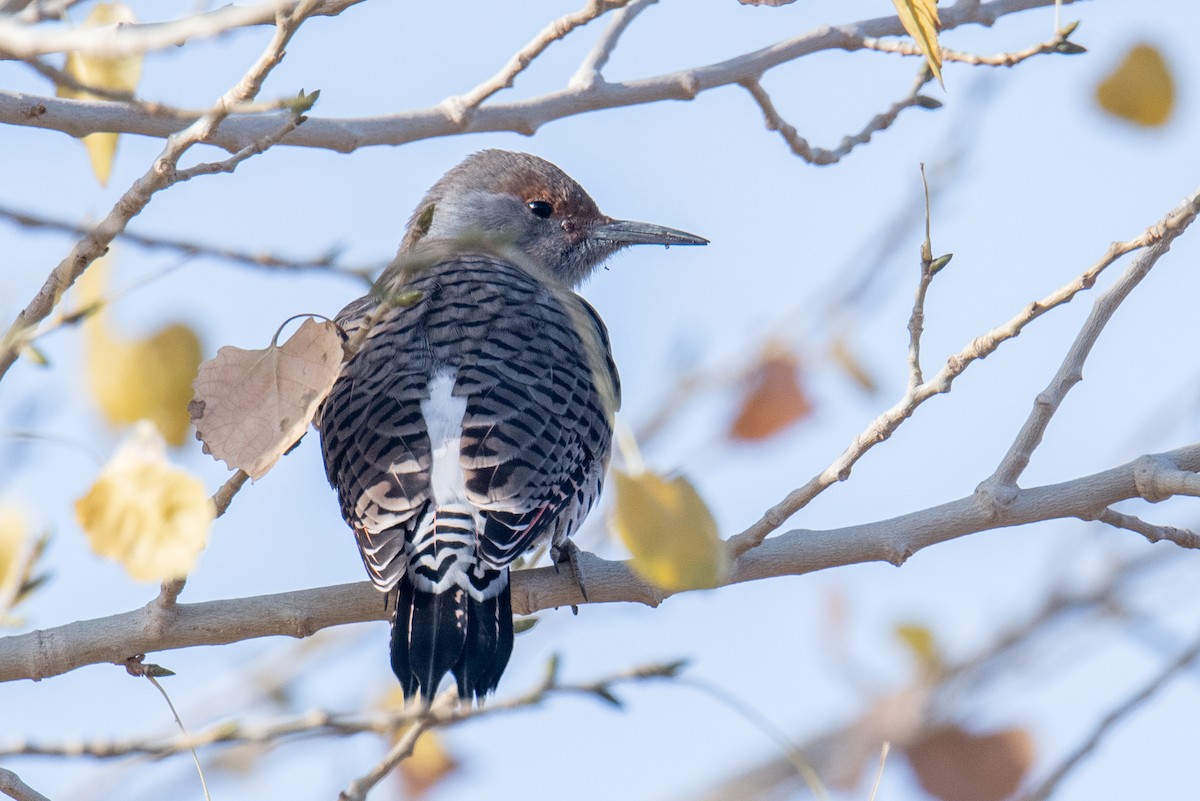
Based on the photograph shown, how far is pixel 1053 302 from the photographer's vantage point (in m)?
3.30

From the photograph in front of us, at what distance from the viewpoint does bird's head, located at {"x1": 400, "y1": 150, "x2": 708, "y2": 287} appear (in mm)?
6457

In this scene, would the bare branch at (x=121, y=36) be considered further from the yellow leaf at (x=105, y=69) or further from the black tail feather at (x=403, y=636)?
the black tail feather at (x=403, y=636)

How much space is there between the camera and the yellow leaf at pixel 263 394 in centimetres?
296

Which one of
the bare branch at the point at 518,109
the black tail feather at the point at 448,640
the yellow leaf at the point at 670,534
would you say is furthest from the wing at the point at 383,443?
the yellow leaf at the point at 670,534

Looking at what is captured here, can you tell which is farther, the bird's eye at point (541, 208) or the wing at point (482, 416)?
the bird's eye at point (541, 208)

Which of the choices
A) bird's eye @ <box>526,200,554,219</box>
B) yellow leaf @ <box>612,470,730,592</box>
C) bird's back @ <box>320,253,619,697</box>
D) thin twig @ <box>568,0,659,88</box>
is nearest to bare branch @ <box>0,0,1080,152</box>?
thin twig @ <box>568,0,659,88</box>

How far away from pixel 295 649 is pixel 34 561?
175 centimetres

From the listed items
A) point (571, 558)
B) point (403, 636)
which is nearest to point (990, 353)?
point (571, 558)

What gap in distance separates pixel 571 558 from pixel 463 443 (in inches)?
18.1

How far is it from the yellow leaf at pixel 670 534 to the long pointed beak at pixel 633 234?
3.96 metres

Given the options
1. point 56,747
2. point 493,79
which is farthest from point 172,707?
point 493,79

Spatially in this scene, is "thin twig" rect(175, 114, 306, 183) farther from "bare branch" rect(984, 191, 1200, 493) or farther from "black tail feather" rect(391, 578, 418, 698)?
"bare branch" rect(984, 191, 1200, 493)

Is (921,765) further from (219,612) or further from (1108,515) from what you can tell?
(219,612)

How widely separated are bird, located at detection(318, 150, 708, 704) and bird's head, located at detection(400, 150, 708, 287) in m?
0.69
